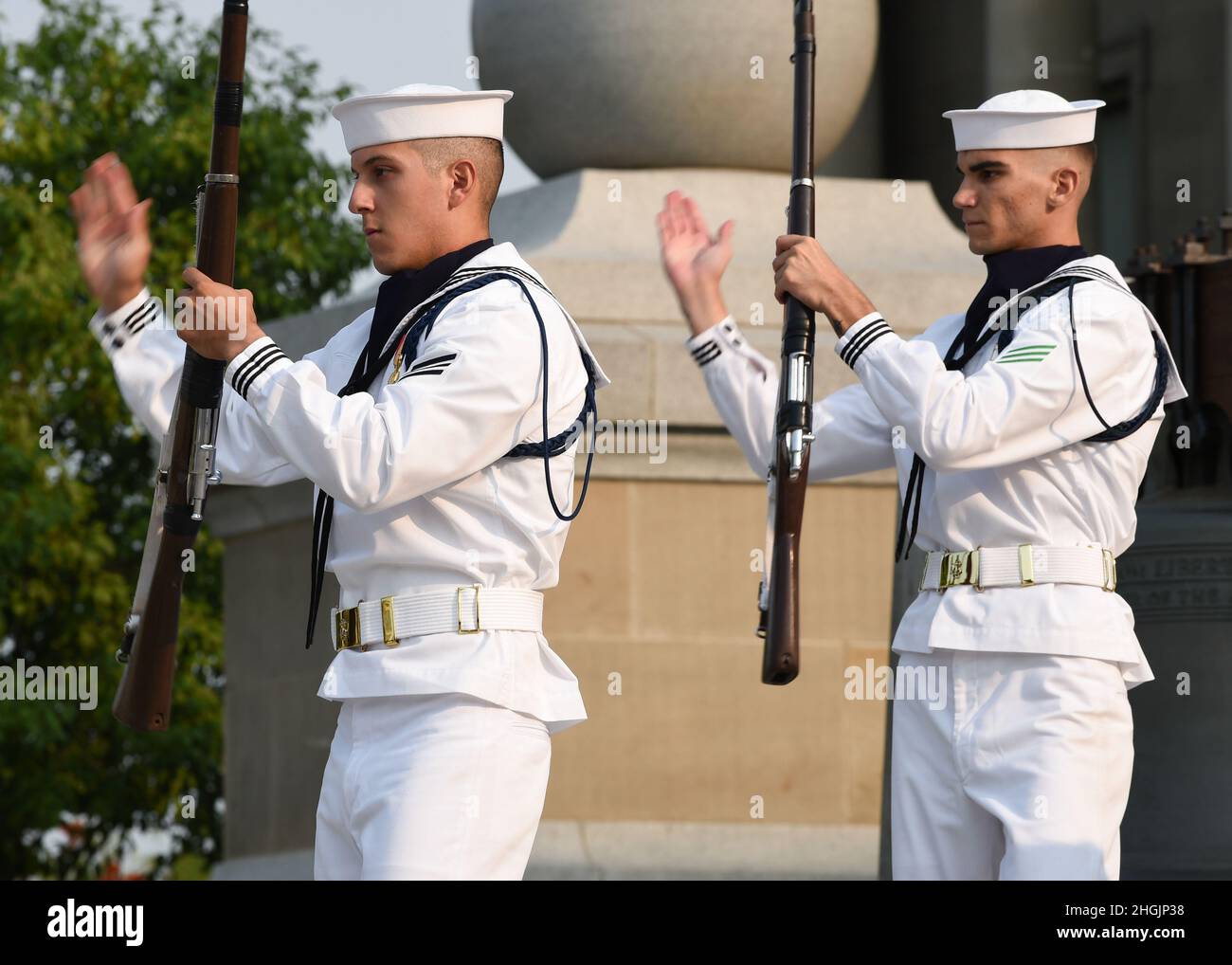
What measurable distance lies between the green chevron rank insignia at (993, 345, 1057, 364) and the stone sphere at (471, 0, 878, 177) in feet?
12.1

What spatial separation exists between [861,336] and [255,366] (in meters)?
1.54

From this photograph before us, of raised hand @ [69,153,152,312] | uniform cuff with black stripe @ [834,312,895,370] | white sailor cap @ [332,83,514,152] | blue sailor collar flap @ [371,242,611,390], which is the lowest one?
uniform cuff with black stripe @ [834,312,895,370]

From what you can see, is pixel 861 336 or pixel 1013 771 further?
pixel 861 336

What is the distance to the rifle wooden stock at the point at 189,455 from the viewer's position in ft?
19.5

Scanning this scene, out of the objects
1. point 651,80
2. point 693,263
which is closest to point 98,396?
point 651,80

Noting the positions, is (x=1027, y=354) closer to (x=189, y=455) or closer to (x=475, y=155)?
(x=475, y=155)

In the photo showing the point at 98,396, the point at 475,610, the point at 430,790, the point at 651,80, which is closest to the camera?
the point at 430,790

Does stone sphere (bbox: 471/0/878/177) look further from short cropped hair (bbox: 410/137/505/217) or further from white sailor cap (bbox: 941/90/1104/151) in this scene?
short cropped hair (bbox: 410/137/505/217)

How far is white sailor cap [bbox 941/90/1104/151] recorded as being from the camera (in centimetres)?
647

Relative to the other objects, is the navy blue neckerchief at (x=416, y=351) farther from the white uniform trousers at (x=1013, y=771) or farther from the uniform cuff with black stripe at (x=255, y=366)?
the white uniform trousers at (x=1013, y=771)

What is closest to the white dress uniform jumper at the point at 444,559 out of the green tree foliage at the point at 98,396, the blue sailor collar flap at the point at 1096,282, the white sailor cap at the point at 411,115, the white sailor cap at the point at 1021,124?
the white sailor cap at the point at 411,115

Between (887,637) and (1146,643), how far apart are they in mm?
1555

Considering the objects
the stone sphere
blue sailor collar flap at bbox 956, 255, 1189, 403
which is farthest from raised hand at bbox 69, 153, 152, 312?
→ the stone sphere

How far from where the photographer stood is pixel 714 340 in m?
6.73
